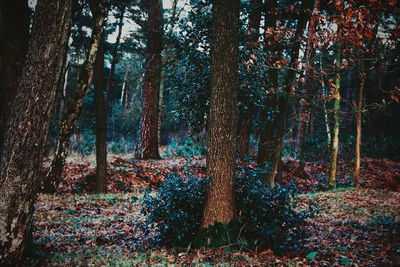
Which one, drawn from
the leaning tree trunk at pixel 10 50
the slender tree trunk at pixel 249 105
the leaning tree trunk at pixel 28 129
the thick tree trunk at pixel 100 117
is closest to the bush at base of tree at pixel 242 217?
the leaning tree trunk at pixel 28 129

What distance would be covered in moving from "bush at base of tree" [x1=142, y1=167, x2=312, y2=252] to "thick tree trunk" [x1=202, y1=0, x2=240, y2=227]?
29cm

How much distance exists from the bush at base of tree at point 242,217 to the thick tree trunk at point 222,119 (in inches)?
11.4

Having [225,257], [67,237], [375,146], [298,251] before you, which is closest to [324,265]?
[298,251]

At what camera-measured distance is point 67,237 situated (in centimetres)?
596

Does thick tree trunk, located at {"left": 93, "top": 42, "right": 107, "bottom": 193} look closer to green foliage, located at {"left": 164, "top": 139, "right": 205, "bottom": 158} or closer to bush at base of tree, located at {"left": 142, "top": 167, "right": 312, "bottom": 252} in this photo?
bush at base of tree, located at {"left": 142, "top": 167, "right": 312, "bottom": 252}

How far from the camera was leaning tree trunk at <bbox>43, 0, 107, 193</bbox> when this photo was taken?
8492 millimetres

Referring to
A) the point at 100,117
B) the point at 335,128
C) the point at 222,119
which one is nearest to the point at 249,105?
the point at 335,128

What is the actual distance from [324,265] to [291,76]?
6.19 m

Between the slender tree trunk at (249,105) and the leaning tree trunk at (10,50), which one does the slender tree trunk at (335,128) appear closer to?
the slender tree trunk at (249,105)

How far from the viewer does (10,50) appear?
4.64 m

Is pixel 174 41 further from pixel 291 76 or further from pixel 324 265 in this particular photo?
pixel 324 265

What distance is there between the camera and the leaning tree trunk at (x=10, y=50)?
4566 millimetres

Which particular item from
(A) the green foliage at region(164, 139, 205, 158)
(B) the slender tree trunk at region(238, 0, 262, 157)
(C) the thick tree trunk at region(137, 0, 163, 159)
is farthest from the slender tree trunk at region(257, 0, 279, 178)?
(A) the green foliage at region(164, 139, 205, 158)

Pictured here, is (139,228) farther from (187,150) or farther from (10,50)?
(187,150)
